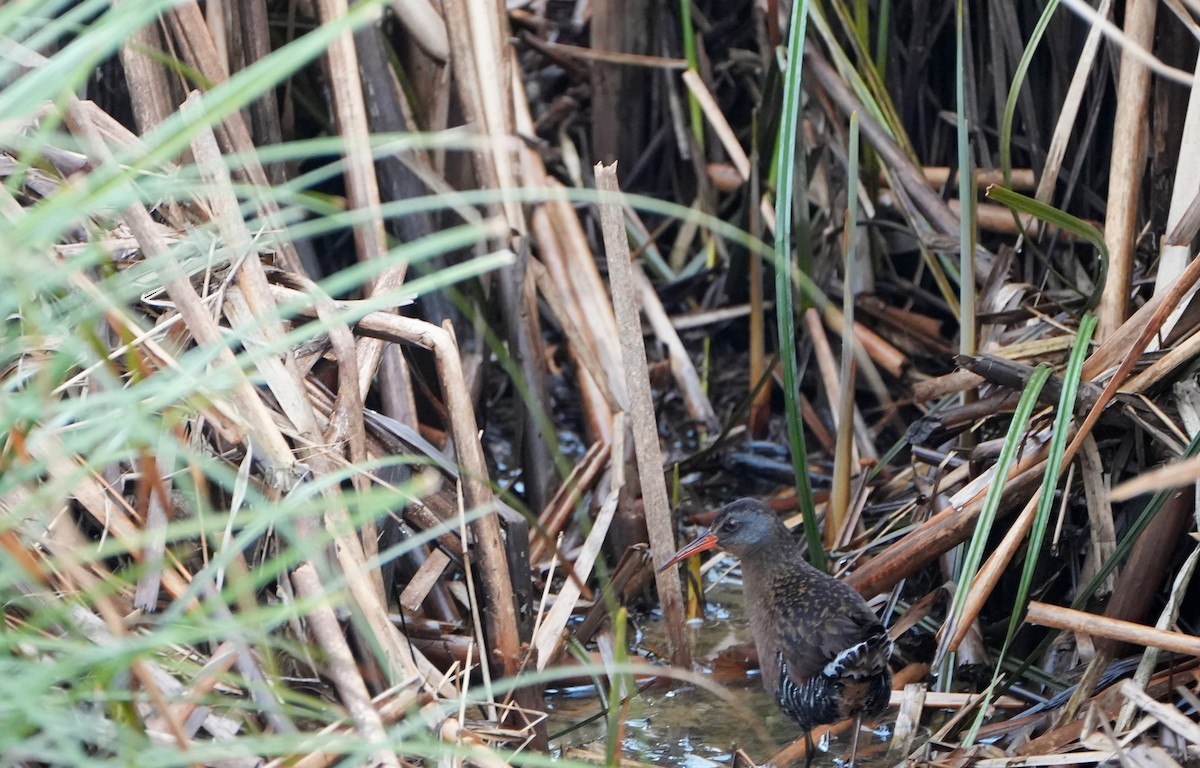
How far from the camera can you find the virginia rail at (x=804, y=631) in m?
2.37

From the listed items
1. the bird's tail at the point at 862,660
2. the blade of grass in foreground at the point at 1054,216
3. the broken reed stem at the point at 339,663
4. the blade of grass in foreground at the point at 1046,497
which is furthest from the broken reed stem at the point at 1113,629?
the broken reed stem at the point at 339,663

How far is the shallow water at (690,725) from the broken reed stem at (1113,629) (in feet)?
1.71

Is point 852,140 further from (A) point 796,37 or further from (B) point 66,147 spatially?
(B) point 66,147

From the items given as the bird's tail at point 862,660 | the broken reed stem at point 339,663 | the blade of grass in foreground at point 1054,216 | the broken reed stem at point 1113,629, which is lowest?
the bird's tail at point 862,660

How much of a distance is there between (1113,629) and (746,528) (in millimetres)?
999

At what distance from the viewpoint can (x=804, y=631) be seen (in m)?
2.50

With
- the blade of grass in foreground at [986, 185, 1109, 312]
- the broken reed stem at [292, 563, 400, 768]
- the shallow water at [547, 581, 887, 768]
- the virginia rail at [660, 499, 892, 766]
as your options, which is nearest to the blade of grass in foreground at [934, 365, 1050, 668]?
the virginia rail at [660, 499, 892, 766]

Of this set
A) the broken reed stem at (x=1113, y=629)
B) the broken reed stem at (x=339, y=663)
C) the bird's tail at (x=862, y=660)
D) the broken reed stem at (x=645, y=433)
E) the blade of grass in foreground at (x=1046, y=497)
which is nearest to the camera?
the broken reed stem at (x=339, y=663)

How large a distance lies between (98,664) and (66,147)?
4.24 ft

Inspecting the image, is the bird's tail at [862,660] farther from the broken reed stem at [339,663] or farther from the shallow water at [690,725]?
the broken reed stem at [339,663]

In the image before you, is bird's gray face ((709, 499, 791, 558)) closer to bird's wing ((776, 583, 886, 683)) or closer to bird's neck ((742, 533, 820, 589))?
bird's neck ((742, 533, 820, 589))

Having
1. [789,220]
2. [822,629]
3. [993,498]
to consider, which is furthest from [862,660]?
[789,220]

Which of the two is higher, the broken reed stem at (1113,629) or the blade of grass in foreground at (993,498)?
the blade of grass in foreground at (993,498)

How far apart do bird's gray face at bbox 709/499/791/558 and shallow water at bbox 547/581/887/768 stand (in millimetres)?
282
